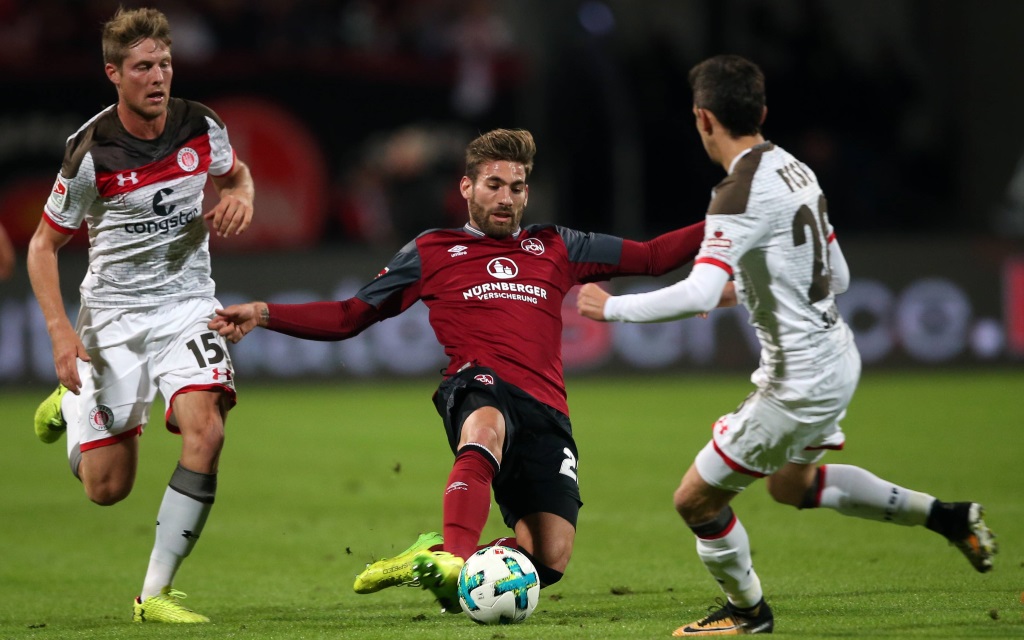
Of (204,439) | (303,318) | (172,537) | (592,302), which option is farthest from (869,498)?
(172,537)

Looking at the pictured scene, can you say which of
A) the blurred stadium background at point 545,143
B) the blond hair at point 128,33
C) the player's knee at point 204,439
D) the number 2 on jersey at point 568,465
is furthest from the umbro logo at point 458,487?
the blurred stadium background at point 545,143

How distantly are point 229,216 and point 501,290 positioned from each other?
117cm

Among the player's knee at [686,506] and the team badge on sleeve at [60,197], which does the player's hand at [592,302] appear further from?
the team badge on sleeve at [60,197]

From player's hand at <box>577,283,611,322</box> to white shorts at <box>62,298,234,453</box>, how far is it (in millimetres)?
1902

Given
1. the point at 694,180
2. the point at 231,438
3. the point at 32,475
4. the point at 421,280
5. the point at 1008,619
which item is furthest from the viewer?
the point at 694,180

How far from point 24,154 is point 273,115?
2838 millimetres

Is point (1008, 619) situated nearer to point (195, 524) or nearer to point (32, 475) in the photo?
point (195, 524)

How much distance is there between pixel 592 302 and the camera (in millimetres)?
4852

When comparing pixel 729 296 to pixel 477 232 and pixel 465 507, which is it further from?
pixel 465 507

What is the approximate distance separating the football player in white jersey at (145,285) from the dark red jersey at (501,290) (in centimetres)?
62

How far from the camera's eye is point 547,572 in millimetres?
5633

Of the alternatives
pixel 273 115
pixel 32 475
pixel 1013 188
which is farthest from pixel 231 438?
pixel 1013 188

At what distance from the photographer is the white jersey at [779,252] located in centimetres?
487

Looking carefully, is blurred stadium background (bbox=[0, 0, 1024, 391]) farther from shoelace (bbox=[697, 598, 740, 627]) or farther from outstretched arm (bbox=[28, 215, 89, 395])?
shoelace (bbox=[697, 598, 740, 627])
